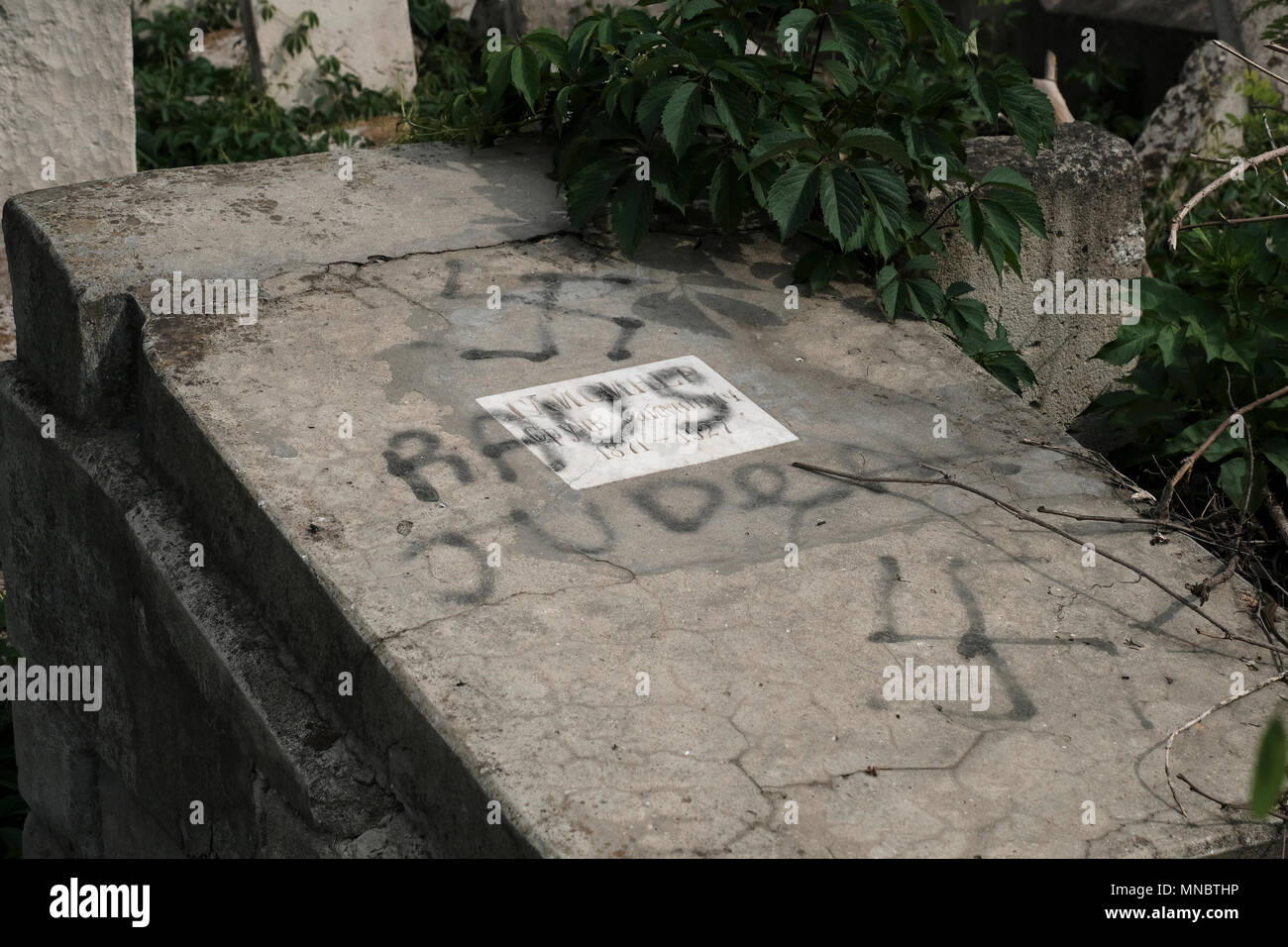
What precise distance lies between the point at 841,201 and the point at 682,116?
421mm

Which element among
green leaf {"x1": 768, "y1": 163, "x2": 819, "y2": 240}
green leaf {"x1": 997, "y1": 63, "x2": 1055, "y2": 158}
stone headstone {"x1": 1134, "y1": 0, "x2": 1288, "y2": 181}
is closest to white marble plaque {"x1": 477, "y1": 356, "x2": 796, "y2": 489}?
green leaf {"x1": 768, "y1": 163, "x2": 819, "y2": 240}

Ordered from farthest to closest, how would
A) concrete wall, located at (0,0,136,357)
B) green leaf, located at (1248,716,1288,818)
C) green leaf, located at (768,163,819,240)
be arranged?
1. concrete wall, located at (0,0,136,357)
2. green leaf, located at (768,163,819,240)
3. green leaf, located at (1248,716,1288,818)

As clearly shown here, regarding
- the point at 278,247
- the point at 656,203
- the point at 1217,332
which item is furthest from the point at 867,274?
the point at 278,247

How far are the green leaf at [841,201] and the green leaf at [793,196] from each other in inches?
1.0

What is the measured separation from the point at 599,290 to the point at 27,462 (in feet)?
4.65

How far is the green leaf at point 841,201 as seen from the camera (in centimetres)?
307

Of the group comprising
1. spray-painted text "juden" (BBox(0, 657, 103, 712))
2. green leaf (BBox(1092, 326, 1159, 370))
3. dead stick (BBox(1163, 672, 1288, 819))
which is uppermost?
green leaf (BBox(1092, 326, 1159, 370))

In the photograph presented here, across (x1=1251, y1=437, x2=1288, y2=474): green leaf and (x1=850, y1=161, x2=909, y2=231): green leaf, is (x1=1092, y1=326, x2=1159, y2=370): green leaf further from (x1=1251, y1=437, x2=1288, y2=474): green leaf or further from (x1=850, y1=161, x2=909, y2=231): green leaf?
(x1=850, y1=161, x2=909, y2=231): green leaf

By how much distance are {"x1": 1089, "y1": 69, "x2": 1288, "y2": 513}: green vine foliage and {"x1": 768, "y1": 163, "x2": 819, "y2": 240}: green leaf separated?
2.40ft

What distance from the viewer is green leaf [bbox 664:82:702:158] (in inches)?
126

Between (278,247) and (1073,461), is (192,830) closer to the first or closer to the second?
(278,247)

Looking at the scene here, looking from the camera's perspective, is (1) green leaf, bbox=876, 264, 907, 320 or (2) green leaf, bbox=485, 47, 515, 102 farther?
(2) green leaf, bbox=485, 47, 515, 102

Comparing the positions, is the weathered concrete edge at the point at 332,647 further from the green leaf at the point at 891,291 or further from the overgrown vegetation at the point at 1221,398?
the green leaf at the point at 891,291

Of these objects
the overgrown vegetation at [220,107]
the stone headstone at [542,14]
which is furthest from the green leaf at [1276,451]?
the overgrown vegetation at [220,107]
